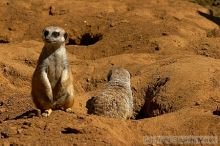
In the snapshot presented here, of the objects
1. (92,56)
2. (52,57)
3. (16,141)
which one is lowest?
(92,56)

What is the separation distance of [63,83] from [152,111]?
1.67 m

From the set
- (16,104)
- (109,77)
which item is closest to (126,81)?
(109,77)

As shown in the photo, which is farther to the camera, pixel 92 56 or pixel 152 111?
pixel 92 56

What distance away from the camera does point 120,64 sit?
7.91 m

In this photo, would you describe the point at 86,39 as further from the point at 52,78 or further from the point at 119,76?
the point at 52,78

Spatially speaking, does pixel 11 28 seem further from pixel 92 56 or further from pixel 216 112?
pixel 216 112

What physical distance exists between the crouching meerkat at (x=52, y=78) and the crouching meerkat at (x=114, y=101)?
2.32 ft

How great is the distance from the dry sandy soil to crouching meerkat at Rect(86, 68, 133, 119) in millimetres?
353

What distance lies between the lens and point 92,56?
887 centimetres

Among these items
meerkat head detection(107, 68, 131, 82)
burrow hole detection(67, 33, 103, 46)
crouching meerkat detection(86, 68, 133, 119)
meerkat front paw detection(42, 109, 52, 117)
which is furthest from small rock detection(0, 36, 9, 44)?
meerkat front paw detection(42, 109, 52, 117)

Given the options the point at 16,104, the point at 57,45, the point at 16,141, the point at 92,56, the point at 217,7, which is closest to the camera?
the point at 16,141

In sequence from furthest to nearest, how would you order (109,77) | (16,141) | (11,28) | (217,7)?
1. (217,7)
2. (11,28)
3. (109,77)
4. (16,141)

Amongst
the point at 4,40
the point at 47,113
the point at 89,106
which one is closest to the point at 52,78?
the point at 47,113

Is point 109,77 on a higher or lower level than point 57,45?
lower
